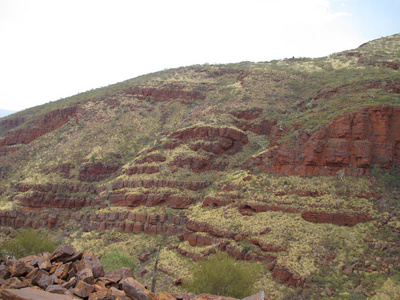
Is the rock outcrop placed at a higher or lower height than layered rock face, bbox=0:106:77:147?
lower

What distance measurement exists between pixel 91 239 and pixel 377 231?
29.7m

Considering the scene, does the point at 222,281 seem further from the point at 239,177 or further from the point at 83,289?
the point at 239,177

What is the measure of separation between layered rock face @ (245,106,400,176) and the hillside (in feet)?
0.35

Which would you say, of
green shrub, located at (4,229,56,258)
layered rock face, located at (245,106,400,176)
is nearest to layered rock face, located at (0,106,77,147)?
green shrub, located at (4,229,56,258)

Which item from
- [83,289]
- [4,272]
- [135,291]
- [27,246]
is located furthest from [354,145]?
[4,272]

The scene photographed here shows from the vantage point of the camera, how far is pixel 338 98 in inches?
1560

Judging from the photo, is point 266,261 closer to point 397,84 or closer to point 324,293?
point 324,293

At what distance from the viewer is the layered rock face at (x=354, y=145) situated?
30.2m

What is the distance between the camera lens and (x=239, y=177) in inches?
1449

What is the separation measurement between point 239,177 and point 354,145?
12.3 metres

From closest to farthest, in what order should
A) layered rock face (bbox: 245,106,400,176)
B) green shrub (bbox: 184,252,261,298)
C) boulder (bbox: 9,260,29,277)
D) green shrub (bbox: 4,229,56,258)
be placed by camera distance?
1. boulder (bbox: 9,260,29,277)
2. green shrub (bbox: 184,252,261,298)
3. green shrub (bbox: 4,229,56,258)
4. layered rock face (bbox: 245,106,400,176)

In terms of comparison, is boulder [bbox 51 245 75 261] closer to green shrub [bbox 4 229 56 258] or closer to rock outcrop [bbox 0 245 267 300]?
rock outcrop [bbox 0 245 267 300]

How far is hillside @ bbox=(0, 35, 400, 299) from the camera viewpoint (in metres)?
25.6

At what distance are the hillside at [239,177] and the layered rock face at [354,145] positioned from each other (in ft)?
0.35
